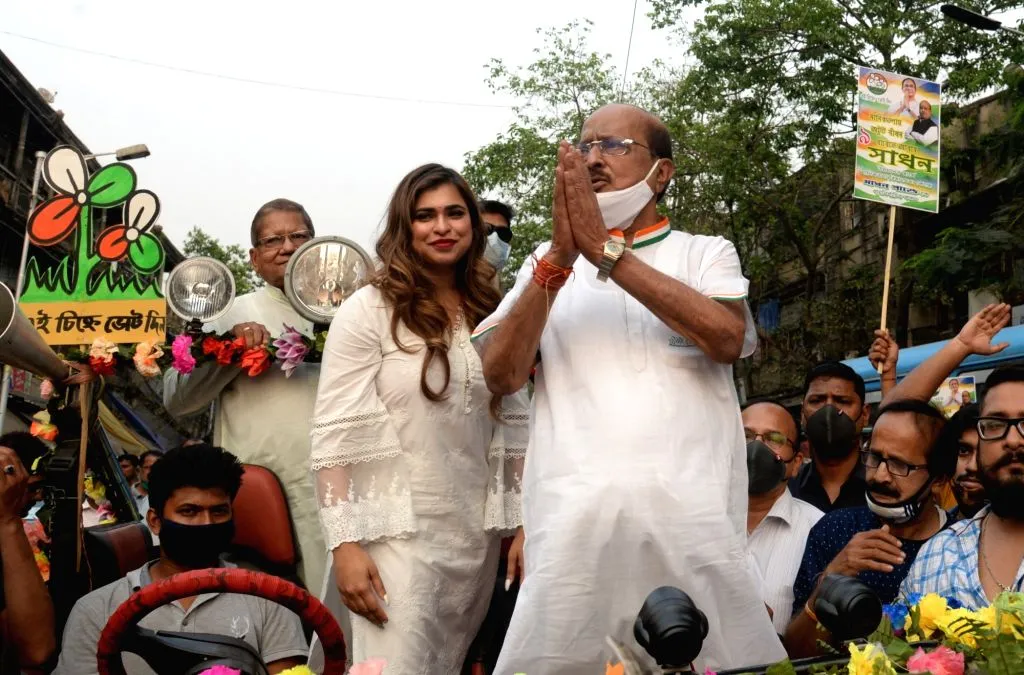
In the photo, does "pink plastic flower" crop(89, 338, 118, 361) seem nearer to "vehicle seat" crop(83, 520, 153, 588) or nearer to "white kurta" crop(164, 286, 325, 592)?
"white kurta" crop(164, 286, 325, 592)

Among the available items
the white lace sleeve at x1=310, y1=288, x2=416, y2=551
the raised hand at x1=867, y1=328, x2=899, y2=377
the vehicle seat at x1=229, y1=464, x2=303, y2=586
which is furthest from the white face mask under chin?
the raised hand at x1=867, y1=328, x2=899, y2=377

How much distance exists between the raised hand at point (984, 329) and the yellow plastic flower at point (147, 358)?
3209mm

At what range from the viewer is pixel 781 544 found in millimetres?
4141

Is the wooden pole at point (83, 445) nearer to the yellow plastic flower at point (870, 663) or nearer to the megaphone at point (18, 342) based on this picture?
the megaphone at point (18, 342)

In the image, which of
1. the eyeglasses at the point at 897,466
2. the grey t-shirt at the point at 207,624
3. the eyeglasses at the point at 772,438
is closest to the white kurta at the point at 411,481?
the grey t-shirt at the point at 207,624

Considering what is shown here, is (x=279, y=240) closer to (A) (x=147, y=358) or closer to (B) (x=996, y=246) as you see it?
(A) (x=147, y=358)

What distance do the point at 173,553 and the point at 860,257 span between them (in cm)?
2766

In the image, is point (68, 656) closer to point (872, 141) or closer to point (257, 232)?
point (257, 232)

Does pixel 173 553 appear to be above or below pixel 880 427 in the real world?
below

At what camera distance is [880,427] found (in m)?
3.72

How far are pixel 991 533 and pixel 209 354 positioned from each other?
112 inches

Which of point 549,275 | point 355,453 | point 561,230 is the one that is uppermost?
point 561,230

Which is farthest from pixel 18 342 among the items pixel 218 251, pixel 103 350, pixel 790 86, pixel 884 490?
pixel 218 251

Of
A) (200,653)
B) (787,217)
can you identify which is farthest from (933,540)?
(787,217)
